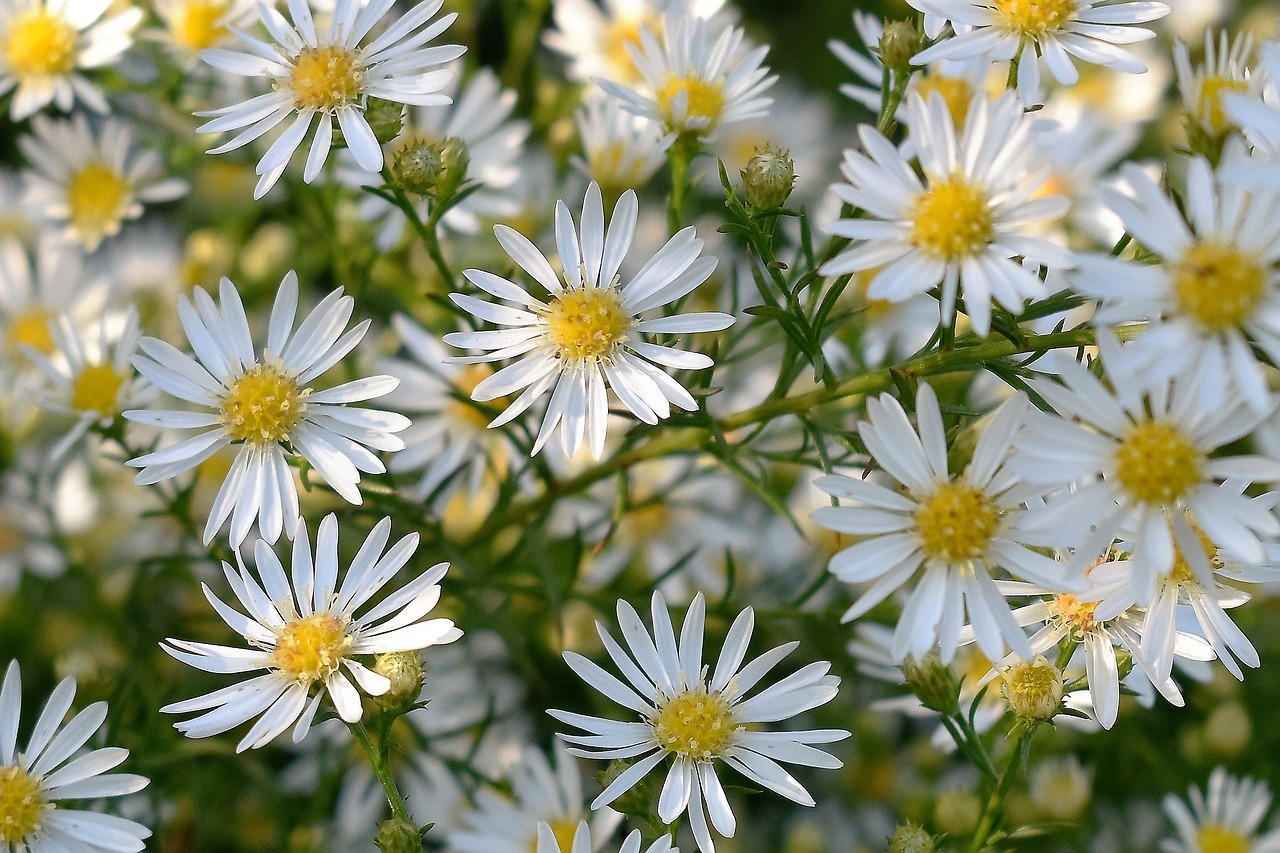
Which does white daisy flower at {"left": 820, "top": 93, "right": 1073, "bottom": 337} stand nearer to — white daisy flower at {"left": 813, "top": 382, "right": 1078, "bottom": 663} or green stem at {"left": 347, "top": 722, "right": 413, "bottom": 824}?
white daisy flower at {"left": 813, "top": 382, "right": 1078, "bottom": 663}

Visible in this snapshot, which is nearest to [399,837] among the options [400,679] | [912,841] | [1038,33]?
[400,679]

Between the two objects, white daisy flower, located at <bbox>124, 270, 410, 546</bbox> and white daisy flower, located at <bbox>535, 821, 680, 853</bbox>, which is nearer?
white daisy flower, located at <bbox>535, 821, 680, 853</bbox>

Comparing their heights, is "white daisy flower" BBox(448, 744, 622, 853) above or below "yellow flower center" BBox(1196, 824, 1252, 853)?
below

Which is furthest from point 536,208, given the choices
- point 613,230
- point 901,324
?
point 613,230

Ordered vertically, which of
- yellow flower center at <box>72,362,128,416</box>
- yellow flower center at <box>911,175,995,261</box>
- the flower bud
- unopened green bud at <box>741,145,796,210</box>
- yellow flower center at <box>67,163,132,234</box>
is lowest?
the flower bud

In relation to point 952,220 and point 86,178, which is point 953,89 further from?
point 86,178

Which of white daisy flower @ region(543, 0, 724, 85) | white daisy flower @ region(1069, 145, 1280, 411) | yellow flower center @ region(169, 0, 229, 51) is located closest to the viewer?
white daisy flower @ region(1069, 145, 1280, 411)

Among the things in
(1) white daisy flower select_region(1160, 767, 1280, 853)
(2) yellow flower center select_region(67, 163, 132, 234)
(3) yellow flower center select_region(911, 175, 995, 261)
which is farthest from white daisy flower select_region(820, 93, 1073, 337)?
(2) yellow flower center select_region(67, 163, 132, 234)
